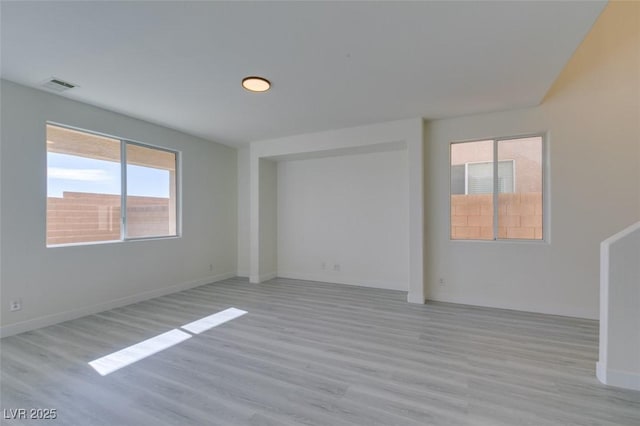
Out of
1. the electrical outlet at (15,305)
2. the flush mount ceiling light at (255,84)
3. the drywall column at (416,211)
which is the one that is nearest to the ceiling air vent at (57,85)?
the flush mount ceiling light at (255,84)

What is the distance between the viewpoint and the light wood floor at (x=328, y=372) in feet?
5.86

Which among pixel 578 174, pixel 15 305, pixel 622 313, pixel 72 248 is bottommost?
pixel 15 305

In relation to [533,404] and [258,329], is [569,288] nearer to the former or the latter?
[533,404]

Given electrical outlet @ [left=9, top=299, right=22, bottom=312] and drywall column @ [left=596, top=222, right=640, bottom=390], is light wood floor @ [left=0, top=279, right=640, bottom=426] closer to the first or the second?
drywall column @ [left=596, top=222, right=640, bottom=390]

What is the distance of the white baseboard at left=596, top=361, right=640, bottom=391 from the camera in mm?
2020

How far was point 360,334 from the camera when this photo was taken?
2.97 meters

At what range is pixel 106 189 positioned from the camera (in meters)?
3.81

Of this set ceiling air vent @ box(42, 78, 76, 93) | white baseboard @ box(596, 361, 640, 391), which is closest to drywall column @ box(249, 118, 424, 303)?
white baseboard @ box(596, 361, 640, 391)

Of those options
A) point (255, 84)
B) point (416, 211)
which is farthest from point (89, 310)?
point (416, 211)

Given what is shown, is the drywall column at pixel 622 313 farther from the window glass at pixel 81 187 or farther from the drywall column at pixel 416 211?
the window glass at pixel 81 187

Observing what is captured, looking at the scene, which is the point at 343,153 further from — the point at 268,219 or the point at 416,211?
the point at 268,219

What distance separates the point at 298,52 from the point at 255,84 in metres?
0.75

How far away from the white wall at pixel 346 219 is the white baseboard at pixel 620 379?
2693 millimetres

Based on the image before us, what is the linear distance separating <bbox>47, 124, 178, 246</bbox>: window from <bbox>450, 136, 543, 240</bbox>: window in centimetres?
455
